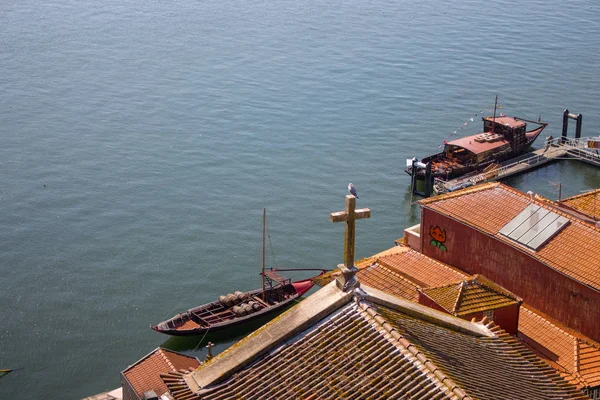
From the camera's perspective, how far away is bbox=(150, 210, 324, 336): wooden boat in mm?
46812

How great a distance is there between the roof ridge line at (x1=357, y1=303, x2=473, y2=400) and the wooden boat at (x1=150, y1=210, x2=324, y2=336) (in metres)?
31.3

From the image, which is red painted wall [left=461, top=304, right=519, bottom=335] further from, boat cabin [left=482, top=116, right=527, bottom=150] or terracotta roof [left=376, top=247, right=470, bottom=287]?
boat cabin [left=482, top=116, right=527, bottom=150]

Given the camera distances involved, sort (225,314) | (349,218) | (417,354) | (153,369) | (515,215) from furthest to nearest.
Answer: (225,314)
(515,215)
(153,369)
(349,218)
(417,354)

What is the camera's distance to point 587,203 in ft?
144

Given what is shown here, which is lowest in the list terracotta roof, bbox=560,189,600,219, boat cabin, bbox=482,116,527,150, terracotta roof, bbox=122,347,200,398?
terracotta roof, bbox=122,347,200,398

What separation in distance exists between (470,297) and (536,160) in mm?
44807

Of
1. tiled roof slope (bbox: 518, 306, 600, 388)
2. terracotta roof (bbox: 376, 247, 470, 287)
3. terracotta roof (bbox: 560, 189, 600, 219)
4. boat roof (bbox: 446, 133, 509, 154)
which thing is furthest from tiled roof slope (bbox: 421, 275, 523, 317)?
boat roof (bbox: 446, 133, 509, 154)

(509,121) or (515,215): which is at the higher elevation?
(515,215)

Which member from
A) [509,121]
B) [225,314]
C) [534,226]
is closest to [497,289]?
[534,226]

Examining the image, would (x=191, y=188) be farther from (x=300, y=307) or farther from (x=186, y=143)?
(x=300, y=307)

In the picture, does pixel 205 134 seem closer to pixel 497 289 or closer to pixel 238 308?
pixel 238 308

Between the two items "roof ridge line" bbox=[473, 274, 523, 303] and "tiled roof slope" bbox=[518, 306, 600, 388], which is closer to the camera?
"tiled roof slope" bbox=[518, 306, 600, 388]

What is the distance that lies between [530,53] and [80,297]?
74.8m

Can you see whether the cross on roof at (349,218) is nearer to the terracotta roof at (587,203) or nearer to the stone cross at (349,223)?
the stone cross at (349,223)
